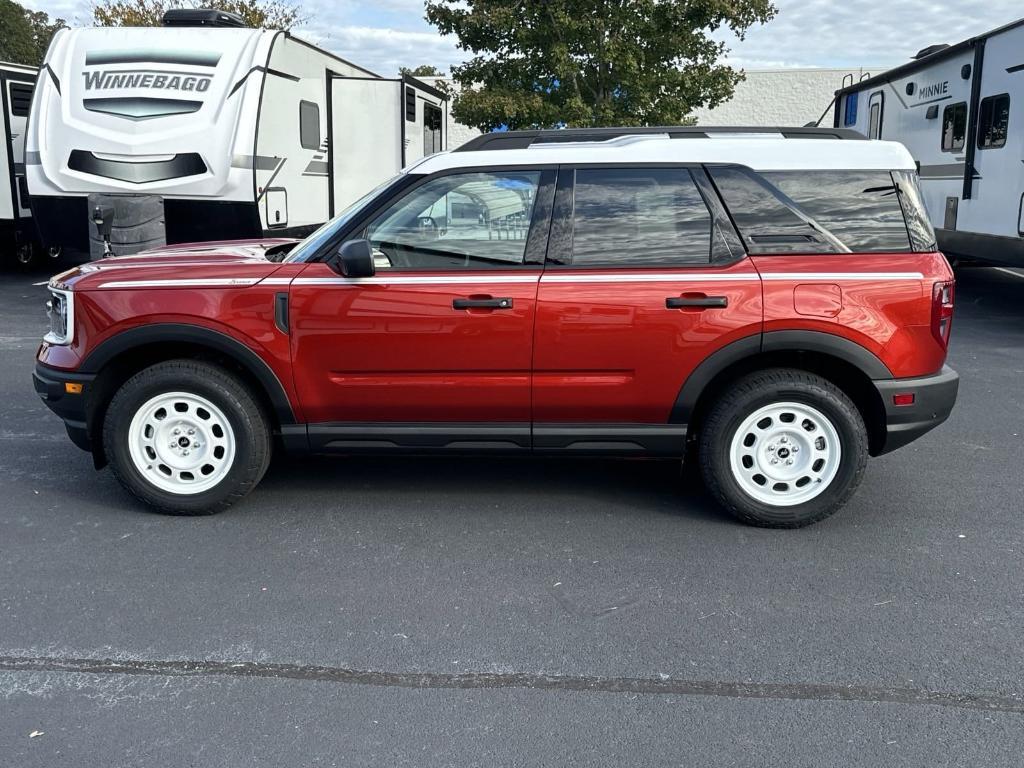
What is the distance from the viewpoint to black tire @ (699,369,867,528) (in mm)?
4418

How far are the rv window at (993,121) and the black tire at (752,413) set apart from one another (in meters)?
7.01

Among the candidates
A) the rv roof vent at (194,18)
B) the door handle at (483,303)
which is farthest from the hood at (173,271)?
the rv roof vent at (194,18)

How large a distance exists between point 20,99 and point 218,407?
34.1ft

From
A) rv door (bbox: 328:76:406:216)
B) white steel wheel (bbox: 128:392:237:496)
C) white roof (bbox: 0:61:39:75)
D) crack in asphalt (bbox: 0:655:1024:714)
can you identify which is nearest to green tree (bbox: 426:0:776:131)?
rv door (bbox: 328:76:406:216)

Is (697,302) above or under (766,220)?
under

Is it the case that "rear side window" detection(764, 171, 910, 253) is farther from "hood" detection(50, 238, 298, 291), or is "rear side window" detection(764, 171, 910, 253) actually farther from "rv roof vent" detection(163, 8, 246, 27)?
"rv roof vent" detection(163, 8, 246, 27)

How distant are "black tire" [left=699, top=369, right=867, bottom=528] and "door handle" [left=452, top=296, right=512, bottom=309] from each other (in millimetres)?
1113

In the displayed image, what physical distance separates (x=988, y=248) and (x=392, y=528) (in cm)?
825

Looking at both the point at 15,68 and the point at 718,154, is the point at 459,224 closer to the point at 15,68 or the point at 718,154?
the point at 718,154

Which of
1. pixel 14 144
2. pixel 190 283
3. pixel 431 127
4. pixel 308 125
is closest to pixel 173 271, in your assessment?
pixel 190 283

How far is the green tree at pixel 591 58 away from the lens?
13.5 m

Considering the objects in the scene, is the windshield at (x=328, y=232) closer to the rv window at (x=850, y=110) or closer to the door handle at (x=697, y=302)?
the door handle at (x=697, y=302)

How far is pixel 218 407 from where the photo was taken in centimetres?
457

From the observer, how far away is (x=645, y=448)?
14.9 ft
